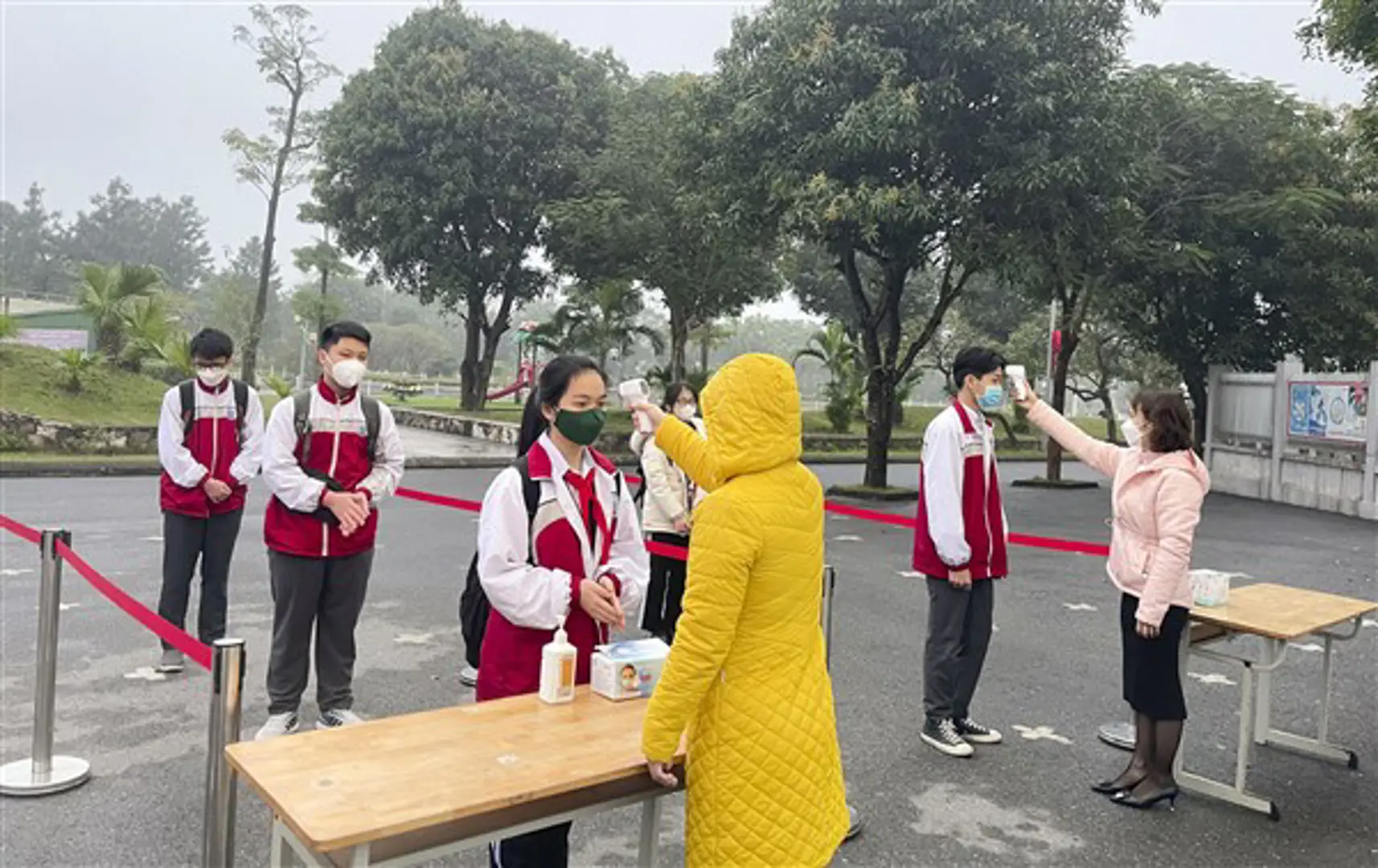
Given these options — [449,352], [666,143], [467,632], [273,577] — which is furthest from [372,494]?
[449,352]

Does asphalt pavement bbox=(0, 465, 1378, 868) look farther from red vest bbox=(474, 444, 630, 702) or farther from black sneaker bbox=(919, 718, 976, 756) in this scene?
red vest bbox=(474, 444, 630, 702)

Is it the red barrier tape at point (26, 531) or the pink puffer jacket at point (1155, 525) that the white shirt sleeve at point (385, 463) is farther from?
the pink puffer jacket at point (1155, 525)

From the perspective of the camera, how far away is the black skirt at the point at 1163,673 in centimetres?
388

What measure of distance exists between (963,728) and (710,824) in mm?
2777

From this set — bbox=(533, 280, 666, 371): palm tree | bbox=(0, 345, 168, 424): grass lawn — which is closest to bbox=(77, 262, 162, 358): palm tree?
bbox=(0, 345, 168, 424): grass lawn

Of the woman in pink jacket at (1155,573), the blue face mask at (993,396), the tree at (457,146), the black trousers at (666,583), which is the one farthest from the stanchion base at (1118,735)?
the tree at (457,146)

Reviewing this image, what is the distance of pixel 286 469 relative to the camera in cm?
404

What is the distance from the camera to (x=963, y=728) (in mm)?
4574

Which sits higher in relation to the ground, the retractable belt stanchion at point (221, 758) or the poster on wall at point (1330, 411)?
the poster on wall at point (1330, 411)

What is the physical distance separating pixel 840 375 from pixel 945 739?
22.7 m

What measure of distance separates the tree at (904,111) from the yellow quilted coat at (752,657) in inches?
417

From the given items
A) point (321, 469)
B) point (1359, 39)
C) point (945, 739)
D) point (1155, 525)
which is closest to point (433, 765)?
point (321, 469)

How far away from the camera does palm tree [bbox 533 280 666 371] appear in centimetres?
2202

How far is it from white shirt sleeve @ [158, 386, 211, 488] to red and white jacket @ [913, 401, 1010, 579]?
12.3ft
